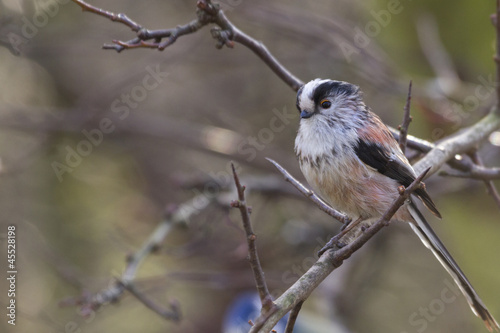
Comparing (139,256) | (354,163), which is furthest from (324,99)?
(139,256)

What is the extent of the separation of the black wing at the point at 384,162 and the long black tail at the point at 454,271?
0.13m

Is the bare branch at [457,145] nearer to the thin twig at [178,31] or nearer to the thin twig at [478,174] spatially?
the thin twig at [478,174]

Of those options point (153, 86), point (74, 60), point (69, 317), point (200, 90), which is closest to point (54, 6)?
point (74, 60)

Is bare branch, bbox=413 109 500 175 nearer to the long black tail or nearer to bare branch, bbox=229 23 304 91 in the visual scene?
the long black tail

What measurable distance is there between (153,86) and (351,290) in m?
3.21

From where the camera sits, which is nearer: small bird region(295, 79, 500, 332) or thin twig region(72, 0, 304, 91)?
thin twig region(72, 0, 304, 91)

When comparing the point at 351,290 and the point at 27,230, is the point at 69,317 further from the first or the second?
the point at 351,290

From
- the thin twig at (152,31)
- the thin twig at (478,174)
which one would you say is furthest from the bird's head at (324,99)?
the thin twig at (478,174)

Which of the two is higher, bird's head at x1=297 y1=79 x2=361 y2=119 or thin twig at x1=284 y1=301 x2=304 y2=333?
bird's head at x1=297 y1=79 x2=361 y2=119

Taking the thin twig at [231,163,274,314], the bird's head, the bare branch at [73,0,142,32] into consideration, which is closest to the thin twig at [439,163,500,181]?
the bird's head

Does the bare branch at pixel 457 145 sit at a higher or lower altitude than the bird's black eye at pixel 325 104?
higher

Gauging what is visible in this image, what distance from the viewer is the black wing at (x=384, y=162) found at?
9.83 feet

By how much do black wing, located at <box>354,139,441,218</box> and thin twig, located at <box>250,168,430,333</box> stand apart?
652 millimetres

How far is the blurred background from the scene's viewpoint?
527 cm
